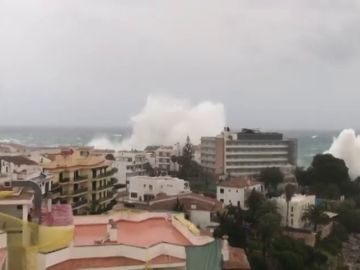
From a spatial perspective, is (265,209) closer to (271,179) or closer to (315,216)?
(315,216)

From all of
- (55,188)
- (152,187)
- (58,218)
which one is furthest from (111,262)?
(152,187)

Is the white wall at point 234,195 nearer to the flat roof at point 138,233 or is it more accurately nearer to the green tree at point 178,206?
the green tree at point 178,206

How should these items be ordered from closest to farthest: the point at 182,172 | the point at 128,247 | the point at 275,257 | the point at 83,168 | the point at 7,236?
1. the point at 7,236
2. the point at 128,247
3. the point at 275,257
4. the point at 83,168
5. the point at 182,172

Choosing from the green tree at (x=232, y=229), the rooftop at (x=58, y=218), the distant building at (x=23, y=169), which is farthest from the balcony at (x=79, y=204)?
the rooftop at (x=58, y=218)

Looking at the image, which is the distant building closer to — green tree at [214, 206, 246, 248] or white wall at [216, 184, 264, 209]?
green tree at [214, 206, 246, 248]

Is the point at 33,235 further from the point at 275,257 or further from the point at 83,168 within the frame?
the point at 83,168

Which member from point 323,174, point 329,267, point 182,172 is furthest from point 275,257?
point 182,172

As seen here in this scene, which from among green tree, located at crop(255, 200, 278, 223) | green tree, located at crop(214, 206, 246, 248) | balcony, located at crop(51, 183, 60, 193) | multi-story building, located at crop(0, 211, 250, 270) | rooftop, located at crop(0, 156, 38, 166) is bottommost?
green tree, located at crop(214, 206, 246, 248)

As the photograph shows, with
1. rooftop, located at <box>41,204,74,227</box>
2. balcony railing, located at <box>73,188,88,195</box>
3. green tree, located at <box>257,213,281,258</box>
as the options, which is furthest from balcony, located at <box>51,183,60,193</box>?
rooftop, located at <box>41,204,74,227</box>
